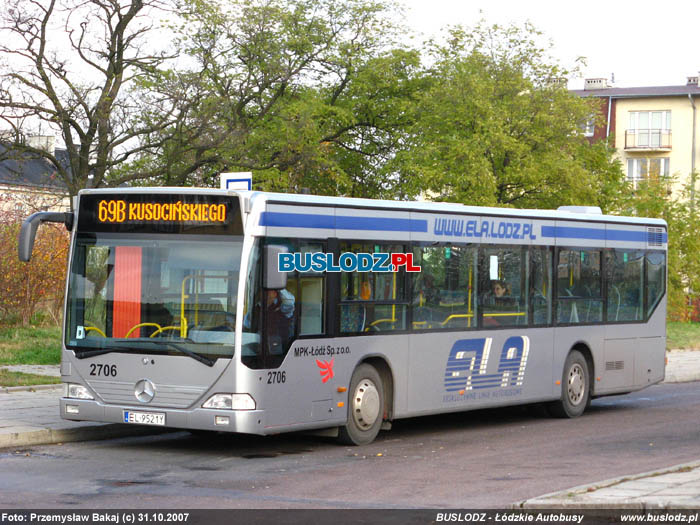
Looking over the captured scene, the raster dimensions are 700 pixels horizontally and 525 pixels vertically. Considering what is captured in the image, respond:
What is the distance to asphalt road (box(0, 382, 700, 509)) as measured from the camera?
30.6ft

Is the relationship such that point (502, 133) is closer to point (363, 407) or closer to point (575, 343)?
point (575, 343)

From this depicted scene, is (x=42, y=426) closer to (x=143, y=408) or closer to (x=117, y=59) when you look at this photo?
(x=143, y=408)

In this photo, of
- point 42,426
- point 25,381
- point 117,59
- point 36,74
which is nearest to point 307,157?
point 117,59

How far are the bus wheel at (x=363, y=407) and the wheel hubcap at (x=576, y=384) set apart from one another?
4.58m

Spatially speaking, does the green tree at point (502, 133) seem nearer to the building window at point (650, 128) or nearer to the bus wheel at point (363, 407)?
the bus wheel at point (363, 407)

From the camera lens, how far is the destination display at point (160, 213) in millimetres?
11883

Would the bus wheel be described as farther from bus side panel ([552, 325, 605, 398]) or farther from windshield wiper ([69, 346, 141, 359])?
bus side panel ([552, 325, 605, 398])

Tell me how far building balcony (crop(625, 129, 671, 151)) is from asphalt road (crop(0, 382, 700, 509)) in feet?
183

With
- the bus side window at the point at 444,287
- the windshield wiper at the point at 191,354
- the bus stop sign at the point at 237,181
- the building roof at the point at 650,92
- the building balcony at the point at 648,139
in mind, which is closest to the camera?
the windshield wiper at the point at 191,354

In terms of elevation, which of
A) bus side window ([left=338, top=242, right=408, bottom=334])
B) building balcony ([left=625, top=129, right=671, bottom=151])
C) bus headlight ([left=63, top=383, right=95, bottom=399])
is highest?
building balcony ([left=625, top=129, right=671, bottom=151])

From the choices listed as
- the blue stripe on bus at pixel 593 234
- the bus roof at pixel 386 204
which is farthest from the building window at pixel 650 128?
the bus roof at pixel 386 204

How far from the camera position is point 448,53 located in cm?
3628

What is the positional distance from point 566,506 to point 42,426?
6966 millimetres

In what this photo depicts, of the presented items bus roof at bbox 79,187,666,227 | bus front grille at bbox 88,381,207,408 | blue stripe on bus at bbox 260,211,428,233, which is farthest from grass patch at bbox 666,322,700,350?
bus front grille at bbox 88,381,207,408
